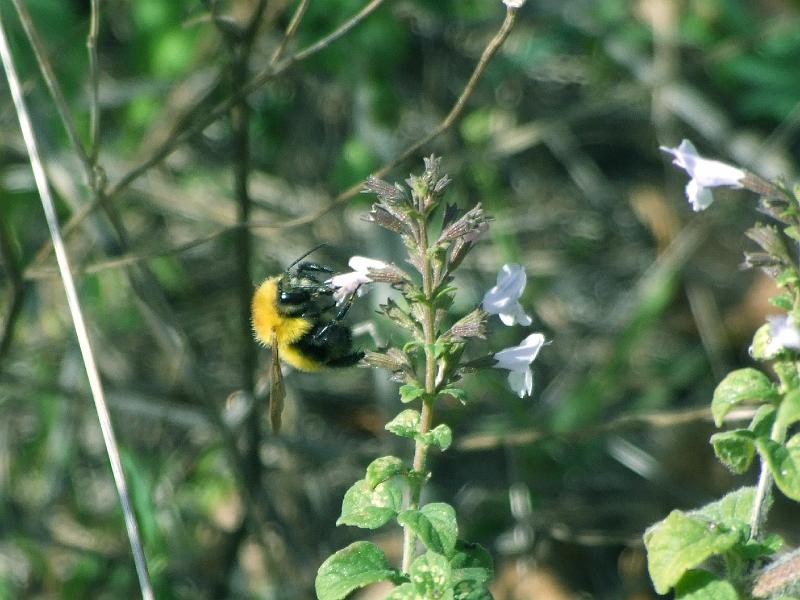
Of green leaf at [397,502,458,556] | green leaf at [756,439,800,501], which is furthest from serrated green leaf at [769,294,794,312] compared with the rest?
green leaf at [397,502,458,556]

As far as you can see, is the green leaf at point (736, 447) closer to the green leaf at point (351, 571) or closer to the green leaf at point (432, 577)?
the green leaf at point (432, 577)

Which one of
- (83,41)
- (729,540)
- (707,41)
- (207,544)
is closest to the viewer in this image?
(729,540)

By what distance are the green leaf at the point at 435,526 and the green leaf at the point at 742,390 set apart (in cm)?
48

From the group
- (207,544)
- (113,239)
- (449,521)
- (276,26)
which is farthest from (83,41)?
(449,521)

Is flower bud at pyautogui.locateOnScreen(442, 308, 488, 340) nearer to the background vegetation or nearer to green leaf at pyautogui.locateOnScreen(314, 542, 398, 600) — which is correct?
green leaf at pyautogui.locateOnScreen(314, 542, 398, 600)

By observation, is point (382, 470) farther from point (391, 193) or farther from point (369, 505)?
point (391, 193)

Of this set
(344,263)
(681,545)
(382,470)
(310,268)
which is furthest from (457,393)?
(344,263)

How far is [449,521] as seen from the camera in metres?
1.76

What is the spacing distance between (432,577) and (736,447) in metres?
0.55

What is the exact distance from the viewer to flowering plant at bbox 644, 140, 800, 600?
1.70 meters

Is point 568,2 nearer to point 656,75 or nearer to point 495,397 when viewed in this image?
point 656,75

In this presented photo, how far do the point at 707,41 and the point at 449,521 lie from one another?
3.60 metres

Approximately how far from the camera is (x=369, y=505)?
1840mm

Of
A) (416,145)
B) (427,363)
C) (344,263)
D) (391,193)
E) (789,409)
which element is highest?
(391,193)
